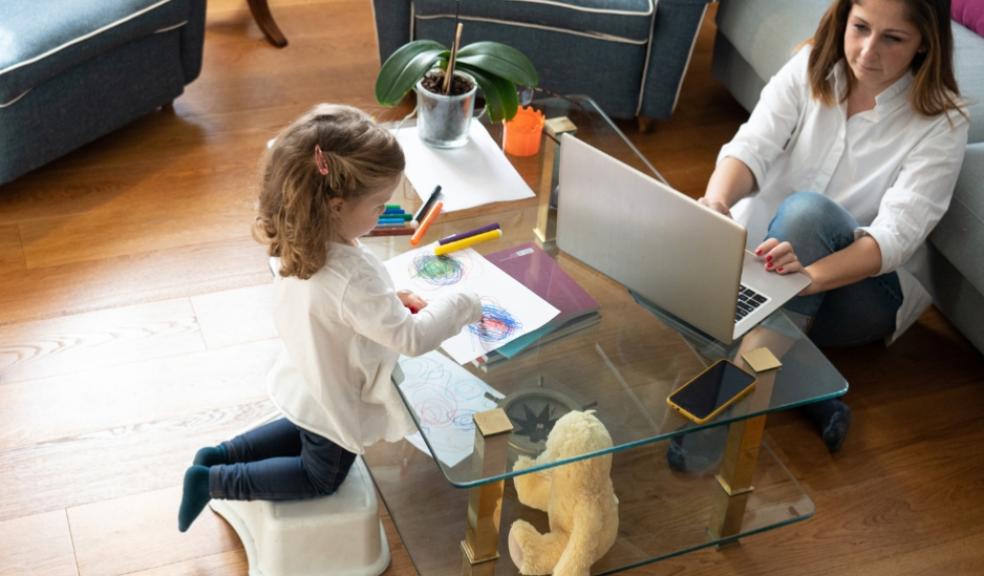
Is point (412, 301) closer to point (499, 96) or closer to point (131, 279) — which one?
point (499, 96)

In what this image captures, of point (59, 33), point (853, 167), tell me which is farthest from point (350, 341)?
point (59, 33)

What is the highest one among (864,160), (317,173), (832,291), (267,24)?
(317,173)

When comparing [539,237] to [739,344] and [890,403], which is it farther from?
[890,403]

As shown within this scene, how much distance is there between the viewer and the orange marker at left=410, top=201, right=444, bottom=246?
194cm

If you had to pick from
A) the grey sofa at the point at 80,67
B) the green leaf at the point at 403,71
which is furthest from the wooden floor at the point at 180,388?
the green leaf at the point at 403,71

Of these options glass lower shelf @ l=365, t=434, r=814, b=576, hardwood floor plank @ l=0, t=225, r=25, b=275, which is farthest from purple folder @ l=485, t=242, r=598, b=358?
hardwood floor plank @ l=0, t=225, r=25, b=275

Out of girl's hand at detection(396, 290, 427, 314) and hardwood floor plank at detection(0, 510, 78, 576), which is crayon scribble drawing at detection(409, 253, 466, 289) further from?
hardwood floor plank at detection(0, 510, 78, 576)

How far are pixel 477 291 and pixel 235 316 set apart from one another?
74 cm

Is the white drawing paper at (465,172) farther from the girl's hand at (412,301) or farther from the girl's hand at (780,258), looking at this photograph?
the girl's hand at (780,258)

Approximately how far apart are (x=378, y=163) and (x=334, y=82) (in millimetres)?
1729

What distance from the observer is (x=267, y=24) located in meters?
3.29

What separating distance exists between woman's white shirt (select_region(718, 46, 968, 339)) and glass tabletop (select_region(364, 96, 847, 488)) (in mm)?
453

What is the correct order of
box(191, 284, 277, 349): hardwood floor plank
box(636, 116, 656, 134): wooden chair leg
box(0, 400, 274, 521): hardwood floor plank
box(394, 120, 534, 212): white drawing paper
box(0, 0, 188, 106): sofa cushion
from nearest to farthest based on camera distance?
1. box(0, 400, 274, 521): hardwood floor plank
2. box(394, 120, 534, 212): white drawing paper
3. box(191, 284, 277, 349): hardwood floor plank
4. box(0, 0, 188, 106): sofa cushion
5. box(636, 116, 656, 134): wooden chair leg

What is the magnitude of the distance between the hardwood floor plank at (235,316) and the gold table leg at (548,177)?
596 mm
